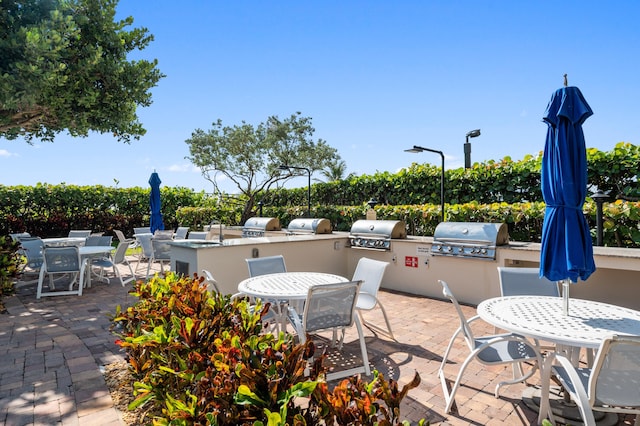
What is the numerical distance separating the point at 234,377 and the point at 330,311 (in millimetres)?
1759

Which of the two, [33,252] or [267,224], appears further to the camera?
[267,224]

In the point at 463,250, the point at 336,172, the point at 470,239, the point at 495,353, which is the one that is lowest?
the point at 495,353

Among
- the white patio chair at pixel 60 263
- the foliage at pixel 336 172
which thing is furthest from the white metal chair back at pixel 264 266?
the foliage at pixel 336 172

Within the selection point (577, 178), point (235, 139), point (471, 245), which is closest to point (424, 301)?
point (471, 245)

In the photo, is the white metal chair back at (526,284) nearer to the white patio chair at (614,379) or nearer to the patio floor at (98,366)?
the patio floor at (98,366)

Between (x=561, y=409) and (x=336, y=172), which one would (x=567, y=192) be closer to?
(x=561, y=409)

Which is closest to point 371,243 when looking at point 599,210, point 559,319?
point 599,210

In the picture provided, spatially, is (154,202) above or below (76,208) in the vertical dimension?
above

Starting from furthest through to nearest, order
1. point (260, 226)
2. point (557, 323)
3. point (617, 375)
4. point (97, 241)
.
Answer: point (260, 226)
point (97, 241)
point (557, 323)
point (617, 375)

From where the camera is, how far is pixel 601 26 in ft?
21.8

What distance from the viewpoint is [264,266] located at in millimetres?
4637

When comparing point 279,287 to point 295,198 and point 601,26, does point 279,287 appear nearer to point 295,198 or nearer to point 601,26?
point 601,26

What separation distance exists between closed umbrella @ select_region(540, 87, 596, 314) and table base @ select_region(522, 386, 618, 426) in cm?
88

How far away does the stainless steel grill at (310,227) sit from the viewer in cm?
796
